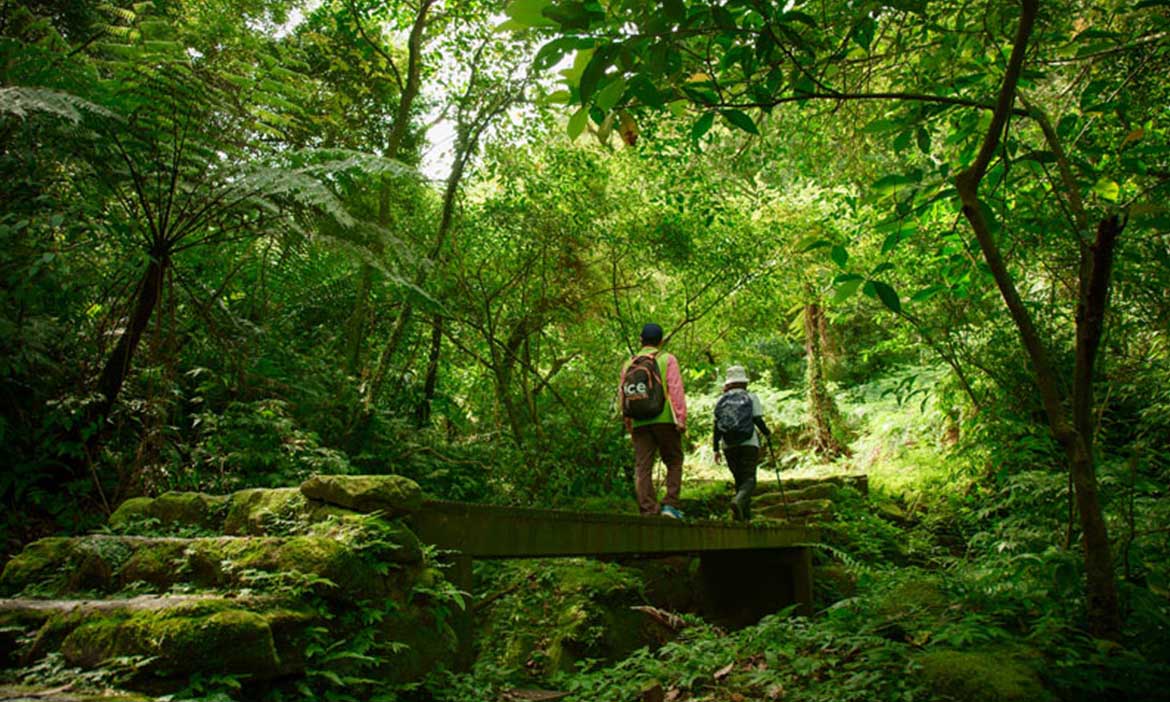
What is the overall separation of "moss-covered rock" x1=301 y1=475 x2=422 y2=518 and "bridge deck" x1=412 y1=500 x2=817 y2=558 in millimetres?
149

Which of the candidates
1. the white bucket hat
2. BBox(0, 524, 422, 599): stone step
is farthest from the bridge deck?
the white bucket hat

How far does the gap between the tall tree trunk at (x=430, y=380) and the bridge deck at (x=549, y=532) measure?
12.9 ft

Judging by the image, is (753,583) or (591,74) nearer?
(591,74)

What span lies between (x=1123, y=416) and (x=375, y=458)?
874 cm

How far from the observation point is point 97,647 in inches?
78.1

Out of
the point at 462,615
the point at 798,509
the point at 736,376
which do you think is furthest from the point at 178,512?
the point at 798,509

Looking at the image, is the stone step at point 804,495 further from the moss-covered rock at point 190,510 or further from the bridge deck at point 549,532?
the moss-covered rock at point 190,510

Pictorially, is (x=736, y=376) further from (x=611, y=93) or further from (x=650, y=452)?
(x=611, y=93)

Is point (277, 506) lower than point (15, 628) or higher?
higher

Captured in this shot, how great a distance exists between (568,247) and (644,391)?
3636 mm

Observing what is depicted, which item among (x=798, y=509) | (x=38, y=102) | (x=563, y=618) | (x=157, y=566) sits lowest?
(x=563, y=618)

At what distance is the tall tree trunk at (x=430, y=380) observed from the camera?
8.10 m

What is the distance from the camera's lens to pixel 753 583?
7.49 metres

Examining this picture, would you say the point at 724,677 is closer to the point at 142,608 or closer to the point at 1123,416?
the point at 142,608
